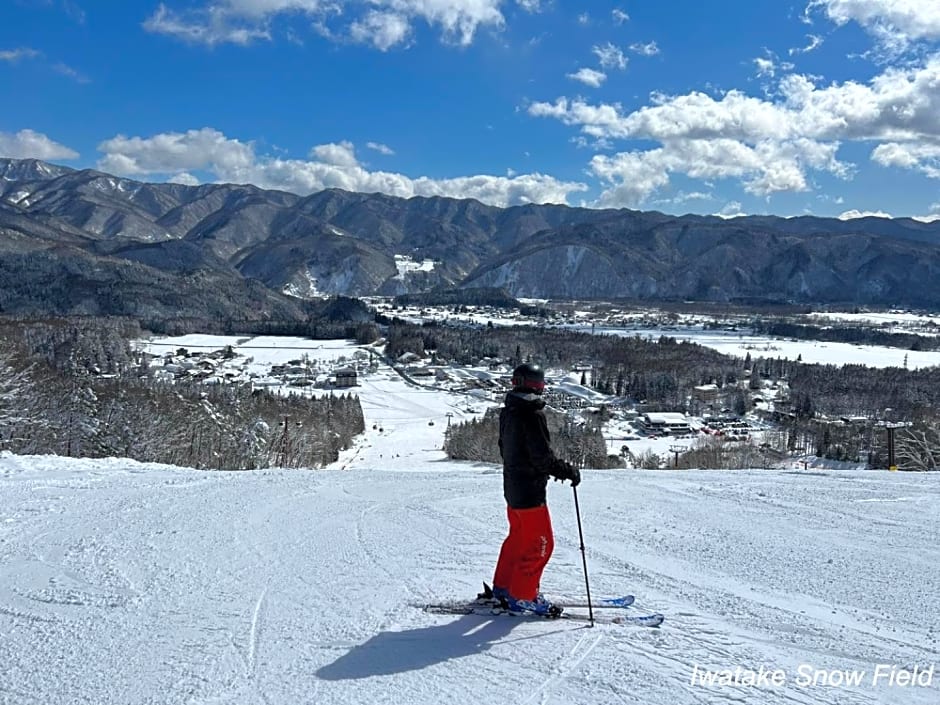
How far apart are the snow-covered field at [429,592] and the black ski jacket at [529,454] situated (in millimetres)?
854

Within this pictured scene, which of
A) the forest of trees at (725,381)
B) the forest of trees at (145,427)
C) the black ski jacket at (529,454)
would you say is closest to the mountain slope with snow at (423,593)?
the black ski jacket at (529,454)

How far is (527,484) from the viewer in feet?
14.2

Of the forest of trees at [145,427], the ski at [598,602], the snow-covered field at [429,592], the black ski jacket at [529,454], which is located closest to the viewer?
the snow-covered field at [429,592]

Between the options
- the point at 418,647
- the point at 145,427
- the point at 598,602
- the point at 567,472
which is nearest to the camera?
the point at 418,647

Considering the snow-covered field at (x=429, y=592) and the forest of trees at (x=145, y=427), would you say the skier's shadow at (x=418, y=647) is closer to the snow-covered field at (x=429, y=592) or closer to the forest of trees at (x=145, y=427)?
the snow-covered field at (x=429, y=592)

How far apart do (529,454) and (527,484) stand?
0.67 feet

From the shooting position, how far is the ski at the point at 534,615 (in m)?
4.20

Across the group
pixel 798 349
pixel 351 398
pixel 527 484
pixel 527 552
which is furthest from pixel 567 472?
pixel 798 349

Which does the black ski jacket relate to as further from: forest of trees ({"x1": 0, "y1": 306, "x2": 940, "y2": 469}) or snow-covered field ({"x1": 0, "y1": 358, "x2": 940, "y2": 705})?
forest of trees ({"x1": 0, "y1": 306, "x2": 940, "y2": 469})

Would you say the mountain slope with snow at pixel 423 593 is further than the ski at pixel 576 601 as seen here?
No

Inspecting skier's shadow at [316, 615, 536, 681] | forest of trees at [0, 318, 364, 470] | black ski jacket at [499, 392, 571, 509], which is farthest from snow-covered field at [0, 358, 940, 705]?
forest of trees at [0, 318, 364, 470]

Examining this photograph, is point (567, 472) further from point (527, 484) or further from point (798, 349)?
point (798, 349)

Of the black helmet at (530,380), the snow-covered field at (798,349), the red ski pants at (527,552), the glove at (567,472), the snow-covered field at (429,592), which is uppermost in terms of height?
the snow-covered field at (798,349)

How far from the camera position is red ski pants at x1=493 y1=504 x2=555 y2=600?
14.3ft
